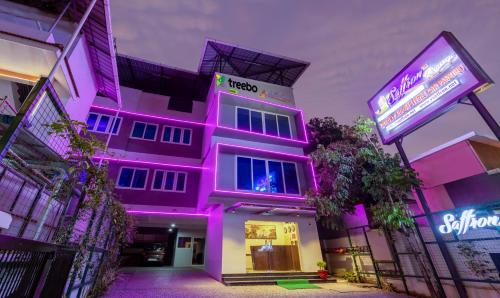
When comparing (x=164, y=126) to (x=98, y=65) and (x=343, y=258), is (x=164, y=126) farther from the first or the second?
(x=343, y=258)

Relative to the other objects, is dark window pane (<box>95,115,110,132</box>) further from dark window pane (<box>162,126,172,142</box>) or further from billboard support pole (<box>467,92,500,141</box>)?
billboard support pole (<box>467,92,500,141</box>)

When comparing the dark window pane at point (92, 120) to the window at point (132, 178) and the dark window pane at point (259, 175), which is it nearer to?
the window at point (132, 178)

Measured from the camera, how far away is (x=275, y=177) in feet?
38.5

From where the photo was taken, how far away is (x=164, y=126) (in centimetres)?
1534

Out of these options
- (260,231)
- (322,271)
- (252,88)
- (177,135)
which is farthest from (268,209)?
(177,135)

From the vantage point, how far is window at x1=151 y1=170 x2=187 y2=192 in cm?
1354

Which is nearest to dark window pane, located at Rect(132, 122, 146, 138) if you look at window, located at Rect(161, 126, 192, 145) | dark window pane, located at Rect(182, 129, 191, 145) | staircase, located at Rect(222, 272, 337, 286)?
window, located at Rect(161, 126, 192, 145)

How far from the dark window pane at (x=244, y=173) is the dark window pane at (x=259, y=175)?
27cm

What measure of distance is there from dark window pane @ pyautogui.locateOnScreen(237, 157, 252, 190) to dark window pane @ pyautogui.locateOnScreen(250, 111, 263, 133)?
2085 millimetres

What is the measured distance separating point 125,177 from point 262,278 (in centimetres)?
972

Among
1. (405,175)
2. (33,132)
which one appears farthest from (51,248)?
(405,175)

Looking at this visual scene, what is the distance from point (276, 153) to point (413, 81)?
262 inches

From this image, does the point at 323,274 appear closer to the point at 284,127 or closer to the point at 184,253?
the point at 284,127

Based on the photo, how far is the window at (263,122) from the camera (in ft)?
41.8
